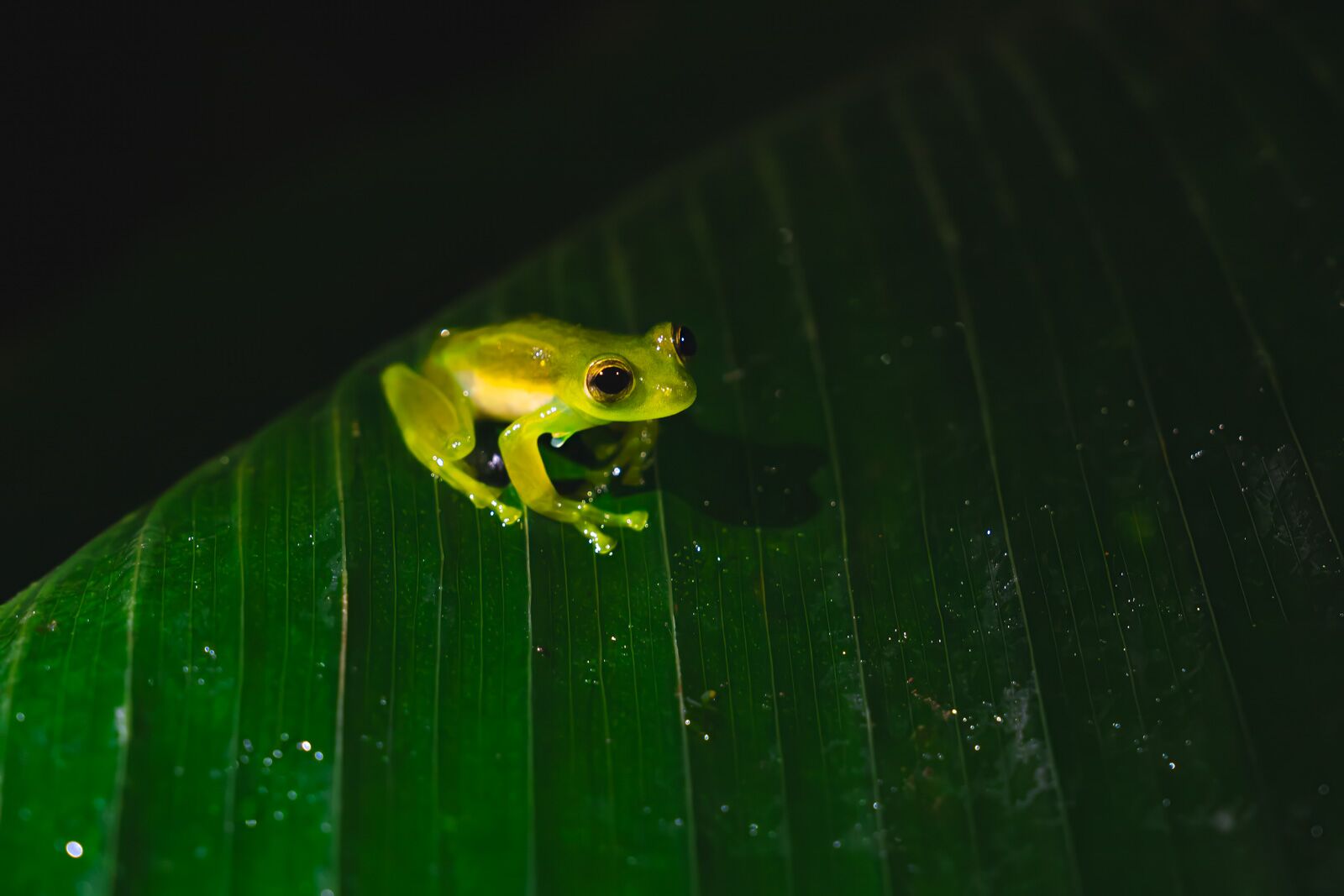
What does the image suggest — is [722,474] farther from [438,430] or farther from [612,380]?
[438,430]

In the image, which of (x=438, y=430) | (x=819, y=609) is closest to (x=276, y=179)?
(x=438, y=430)

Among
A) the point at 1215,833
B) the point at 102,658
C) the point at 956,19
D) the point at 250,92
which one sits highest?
the point at 250,92

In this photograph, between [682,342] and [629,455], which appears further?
[629,455]

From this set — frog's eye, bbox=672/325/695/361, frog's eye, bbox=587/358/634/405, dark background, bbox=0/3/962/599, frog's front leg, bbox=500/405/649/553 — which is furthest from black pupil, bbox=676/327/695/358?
dark background, bbox=0/3/962/599

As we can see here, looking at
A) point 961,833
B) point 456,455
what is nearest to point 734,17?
point 456,455

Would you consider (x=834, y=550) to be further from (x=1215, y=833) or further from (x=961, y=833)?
(x=1215, y=833)

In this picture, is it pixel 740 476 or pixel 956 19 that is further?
pixel 956 19
